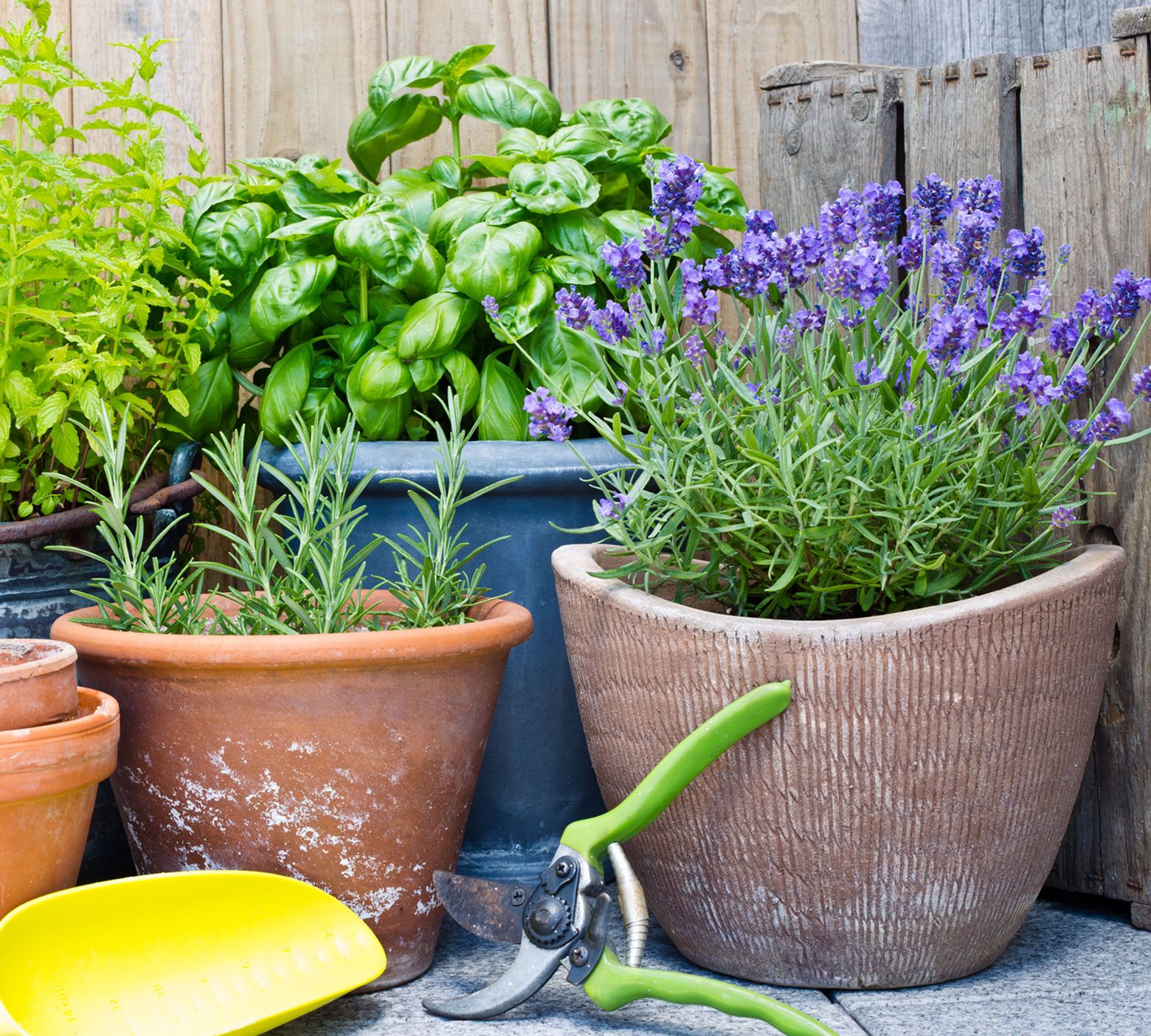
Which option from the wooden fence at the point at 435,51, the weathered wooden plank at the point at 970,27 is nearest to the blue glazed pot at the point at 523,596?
the wooden fence at the point at 435,51

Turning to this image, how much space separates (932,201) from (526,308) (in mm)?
490

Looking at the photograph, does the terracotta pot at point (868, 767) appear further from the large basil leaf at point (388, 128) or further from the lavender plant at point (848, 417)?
the large basil leaf at point (388, 128)

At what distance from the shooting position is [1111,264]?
1.33m

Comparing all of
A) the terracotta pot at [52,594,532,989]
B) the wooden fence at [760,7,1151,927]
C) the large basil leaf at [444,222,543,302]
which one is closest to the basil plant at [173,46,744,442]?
the large basil leaf at [444,222,543,302]

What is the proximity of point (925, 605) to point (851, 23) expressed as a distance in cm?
122

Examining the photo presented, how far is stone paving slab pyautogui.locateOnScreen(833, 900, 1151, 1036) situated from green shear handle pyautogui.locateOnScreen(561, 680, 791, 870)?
10.4 inches

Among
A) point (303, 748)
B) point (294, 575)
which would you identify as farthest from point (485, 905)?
point (294, 575)

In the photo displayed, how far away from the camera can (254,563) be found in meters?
1.21

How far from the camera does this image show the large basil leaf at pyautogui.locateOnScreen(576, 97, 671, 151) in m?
1.66

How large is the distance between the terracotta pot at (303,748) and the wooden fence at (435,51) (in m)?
1.01

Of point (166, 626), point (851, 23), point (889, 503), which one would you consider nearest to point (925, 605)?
point (889, 503)

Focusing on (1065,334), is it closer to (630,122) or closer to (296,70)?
(630,122)

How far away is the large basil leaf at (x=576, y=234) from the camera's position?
61.1 inches

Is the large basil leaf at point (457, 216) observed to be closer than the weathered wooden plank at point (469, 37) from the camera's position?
Yes
